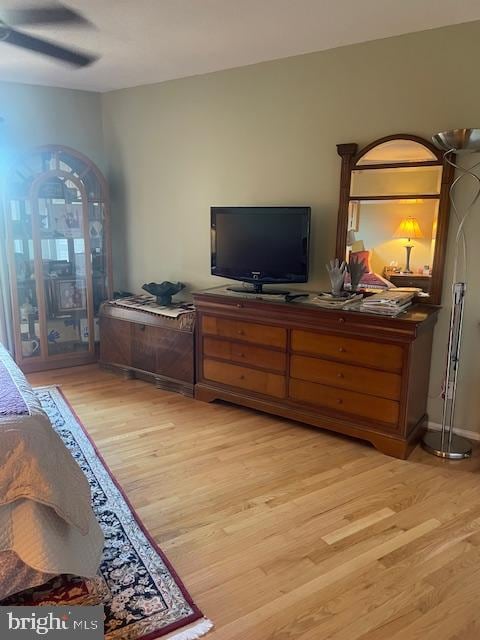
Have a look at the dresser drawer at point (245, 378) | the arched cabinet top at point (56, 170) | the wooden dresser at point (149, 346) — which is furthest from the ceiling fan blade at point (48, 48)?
the dresser drawer at point (245, 378)

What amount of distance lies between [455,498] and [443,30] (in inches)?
105

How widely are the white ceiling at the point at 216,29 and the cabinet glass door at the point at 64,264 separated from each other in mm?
1041

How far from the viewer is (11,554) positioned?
1.63 meters

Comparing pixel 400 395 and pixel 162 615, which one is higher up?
pixel 400 395

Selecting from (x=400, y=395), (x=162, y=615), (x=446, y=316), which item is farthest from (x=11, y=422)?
(x=446, y=316)

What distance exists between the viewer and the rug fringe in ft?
5.47

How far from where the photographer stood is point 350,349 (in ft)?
9.83

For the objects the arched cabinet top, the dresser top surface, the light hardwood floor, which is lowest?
the light hardwood floor

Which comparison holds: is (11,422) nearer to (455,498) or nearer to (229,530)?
(229,530)

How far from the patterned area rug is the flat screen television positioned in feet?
6.21

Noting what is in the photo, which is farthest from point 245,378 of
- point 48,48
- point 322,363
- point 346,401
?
point 48,48

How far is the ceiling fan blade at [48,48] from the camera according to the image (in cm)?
300

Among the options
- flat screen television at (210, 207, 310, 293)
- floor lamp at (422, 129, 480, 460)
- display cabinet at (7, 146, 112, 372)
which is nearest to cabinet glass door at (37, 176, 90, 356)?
display cabinet at (7, 146, 112, 372)

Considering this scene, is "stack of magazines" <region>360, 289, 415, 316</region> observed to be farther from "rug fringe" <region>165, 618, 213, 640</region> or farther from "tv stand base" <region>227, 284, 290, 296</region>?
"rug fringe" <region>165, 618, 213, 640</region>
